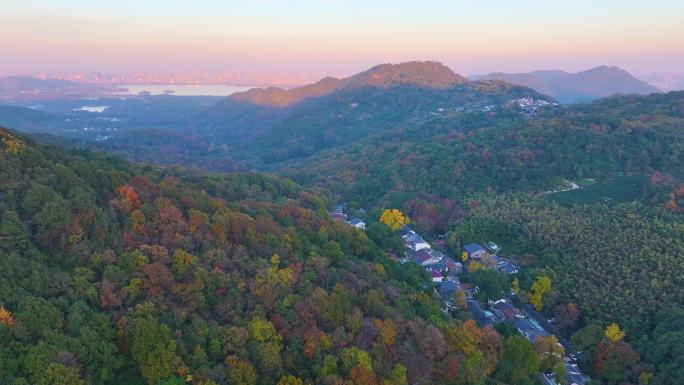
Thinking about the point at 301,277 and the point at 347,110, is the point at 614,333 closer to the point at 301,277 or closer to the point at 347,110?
the point at 301,277

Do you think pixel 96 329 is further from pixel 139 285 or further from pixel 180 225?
pixel 180 225

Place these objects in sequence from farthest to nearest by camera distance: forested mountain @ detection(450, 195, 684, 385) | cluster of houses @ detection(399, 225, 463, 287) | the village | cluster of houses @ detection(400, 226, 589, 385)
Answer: cluster of houses @ detection(399, 225, 463, 287) → the village → cluster of houses @ detection(400, 226, 589, 385) → forested mountain @ detection(450, 195, 684, 385)

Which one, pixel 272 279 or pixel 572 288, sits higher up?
pixel 272 279

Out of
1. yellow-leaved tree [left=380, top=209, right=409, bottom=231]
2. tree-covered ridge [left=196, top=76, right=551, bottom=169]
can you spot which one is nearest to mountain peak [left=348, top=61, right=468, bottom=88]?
tree-covered ridge [left=196, top=76, right=551, bottom=169]

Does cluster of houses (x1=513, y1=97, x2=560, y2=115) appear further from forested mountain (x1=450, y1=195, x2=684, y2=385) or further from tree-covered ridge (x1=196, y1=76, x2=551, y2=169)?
forested mountain (x1=450, y1=195, x2=684, y2=385)

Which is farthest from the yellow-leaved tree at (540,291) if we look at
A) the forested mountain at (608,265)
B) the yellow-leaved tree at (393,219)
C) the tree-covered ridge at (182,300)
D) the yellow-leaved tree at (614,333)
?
the yellow-leaved tree at (393,219)

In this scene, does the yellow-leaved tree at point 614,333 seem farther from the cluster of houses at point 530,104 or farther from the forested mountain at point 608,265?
the cluster of houses at point 530,104

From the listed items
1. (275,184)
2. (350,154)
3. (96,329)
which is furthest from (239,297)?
(350,154)
